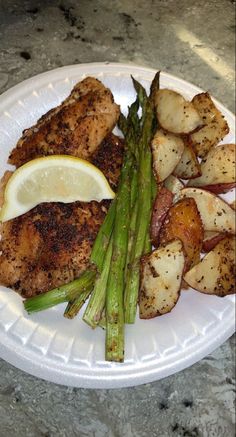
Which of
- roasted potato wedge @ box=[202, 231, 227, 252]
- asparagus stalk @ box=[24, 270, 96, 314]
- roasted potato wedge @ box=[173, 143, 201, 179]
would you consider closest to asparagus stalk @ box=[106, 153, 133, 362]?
asparagus stalk @ box=[24, 270, 96, 314]

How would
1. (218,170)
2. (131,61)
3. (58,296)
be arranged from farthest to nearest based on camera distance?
(131,61) → (218,170) → (58,296)

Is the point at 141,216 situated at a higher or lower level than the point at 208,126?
lower

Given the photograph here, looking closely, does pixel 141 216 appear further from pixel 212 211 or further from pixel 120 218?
pixel 212 211

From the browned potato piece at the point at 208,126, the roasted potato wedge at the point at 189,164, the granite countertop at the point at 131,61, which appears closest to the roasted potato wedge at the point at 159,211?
the roasted potato wedge at the point at 189,164

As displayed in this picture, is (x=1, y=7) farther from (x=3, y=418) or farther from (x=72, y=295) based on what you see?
(x=3, y=418)

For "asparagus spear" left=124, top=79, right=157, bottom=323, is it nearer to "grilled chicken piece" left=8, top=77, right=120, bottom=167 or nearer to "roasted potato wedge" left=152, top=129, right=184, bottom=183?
"roasted potato wedge" left=152, top=129, right=184, bottom=183

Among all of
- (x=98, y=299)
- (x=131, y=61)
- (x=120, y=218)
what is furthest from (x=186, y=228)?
(x=131, y=61)
